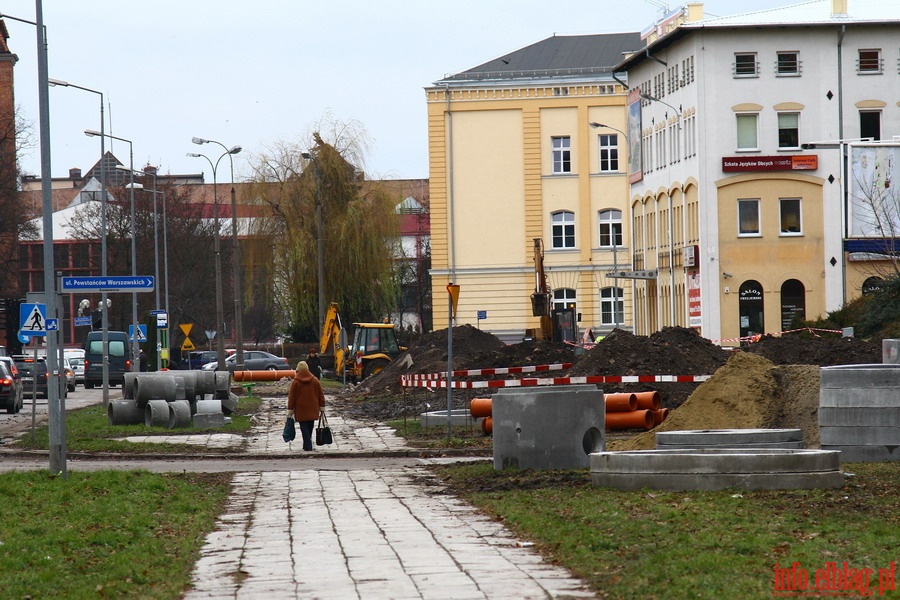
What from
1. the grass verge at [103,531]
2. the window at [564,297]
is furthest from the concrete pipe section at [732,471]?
the window at [564,297]

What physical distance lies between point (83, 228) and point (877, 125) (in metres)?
52.6

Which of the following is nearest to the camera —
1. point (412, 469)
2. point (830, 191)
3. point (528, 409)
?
point (528, 409)

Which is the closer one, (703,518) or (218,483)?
(703,518)

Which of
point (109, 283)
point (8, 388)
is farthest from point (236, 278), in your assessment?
point (109, 283)

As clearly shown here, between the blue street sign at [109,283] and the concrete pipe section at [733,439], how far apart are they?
7.35m

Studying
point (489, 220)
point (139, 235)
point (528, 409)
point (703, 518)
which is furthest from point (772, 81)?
point (703, 518)

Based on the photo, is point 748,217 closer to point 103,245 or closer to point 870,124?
point 870,124

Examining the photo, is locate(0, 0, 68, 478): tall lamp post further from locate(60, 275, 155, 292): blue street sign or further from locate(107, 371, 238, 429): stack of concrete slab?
locate(107, 371, 238, 429): stack of concrete slab

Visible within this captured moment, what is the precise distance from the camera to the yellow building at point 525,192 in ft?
276

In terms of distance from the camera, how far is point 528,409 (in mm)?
17078

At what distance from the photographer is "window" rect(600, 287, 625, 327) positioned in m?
83.7

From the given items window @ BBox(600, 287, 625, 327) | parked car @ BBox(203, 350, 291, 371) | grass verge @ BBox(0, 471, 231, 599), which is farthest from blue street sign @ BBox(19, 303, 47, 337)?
window @ BBox(600, 287, 625, 327)

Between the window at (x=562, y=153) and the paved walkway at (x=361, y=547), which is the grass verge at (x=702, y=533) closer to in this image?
the paved walkway at (x=361, y=547)

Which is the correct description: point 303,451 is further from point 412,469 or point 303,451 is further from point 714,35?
point 714,35
